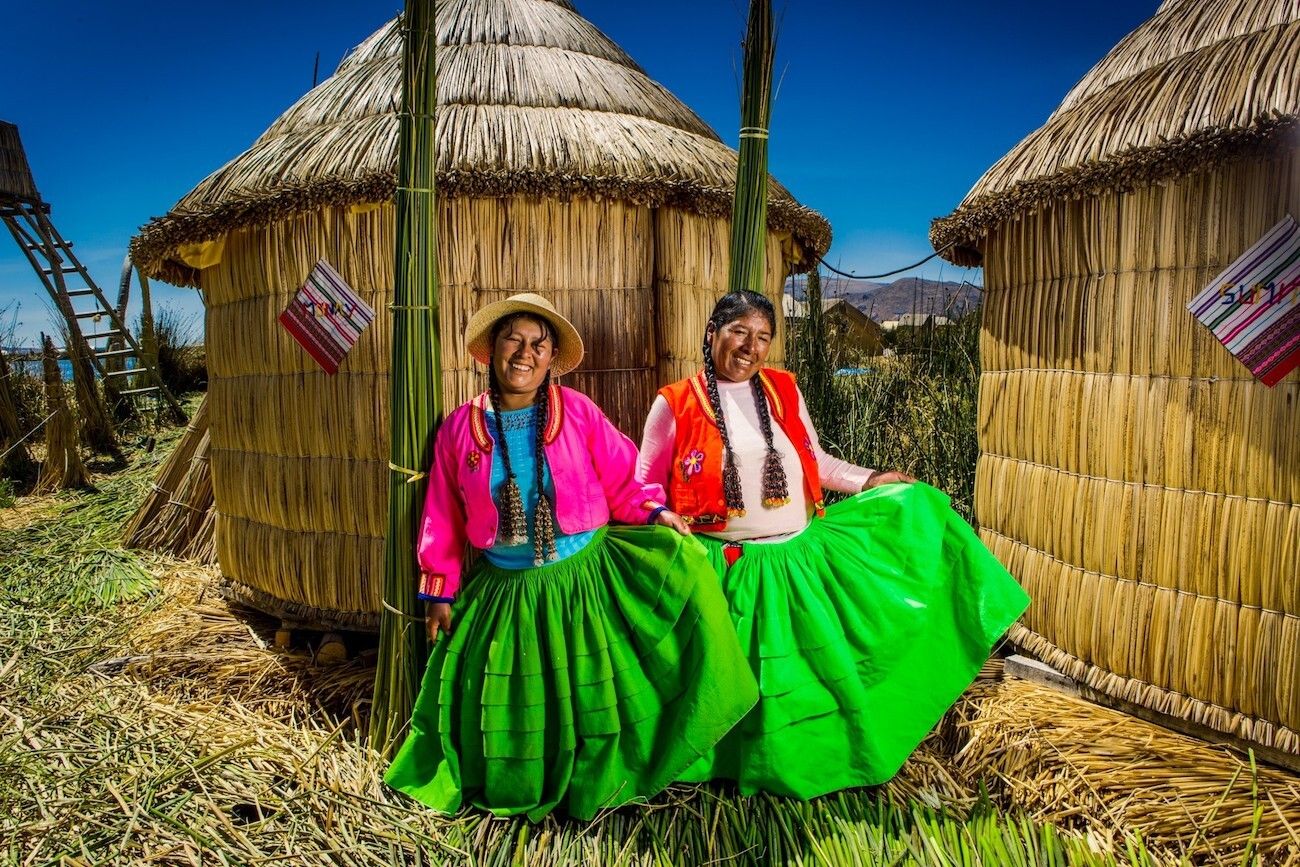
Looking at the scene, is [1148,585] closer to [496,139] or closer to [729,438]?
[729,438]

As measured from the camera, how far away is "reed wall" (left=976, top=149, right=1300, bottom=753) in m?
2.82

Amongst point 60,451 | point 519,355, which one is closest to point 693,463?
point 519,355

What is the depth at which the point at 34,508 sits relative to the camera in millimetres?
6805

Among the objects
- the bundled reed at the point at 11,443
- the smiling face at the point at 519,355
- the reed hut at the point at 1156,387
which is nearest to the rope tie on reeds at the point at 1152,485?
the reed hut at the point at 1156,387

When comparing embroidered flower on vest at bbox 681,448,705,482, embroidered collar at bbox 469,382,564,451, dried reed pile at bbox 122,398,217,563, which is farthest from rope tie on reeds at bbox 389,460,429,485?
dried reed pile at bbox 122,398,217,563

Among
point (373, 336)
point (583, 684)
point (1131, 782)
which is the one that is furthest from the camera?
point (373, 336)

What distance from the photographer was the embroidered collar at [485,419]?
101 inches

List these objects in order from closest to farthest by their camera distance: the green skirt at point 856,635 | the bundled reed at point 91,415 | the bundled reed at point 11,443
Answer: the green skirt at point 856,635 < the bundled reed at point 11,443 < the bundled reed at point 91,415

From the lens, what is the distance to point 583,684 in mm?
2488

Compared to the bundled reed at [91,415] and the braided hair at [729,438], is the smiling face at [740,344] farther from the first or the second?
the bundled reed at [91,415]

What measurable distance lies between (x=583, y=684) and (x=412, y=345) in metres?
1.18

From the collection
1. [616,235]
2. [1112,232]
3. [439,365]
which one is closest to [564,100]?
[616,235]

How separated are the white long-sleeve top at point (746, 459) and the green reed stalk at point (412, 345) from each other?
72cm

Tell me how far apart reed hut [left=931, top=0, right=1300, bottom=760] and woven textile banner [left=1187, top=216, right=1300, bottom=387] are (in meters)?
0.05
